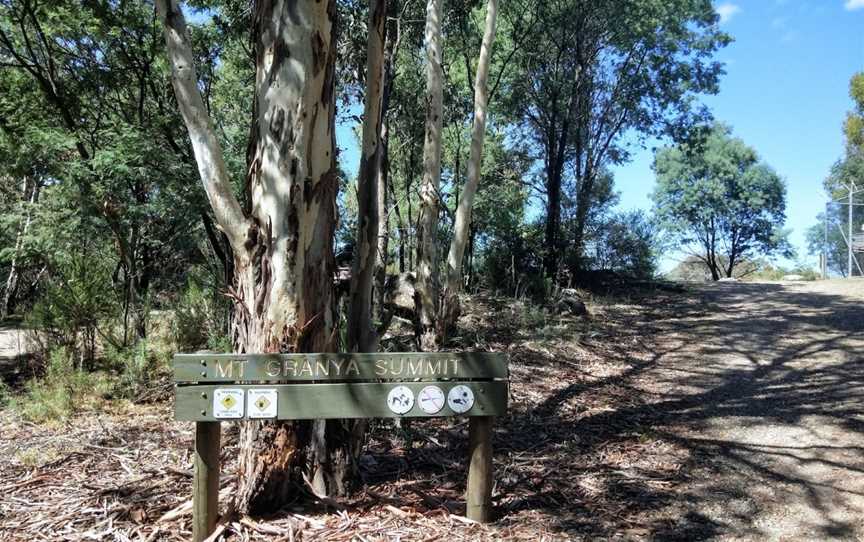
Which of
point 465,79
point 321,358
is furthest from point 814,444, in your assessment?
point 465,79

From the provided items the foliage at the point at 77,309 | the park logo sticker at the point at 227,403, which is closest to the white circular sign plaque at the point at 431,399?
the park logo sticker at the point at 227,403

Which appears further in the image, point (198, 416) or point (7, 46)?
point (7, 46)

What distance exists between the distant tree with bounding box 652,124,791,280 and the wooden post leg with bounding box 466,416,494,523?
109 ft

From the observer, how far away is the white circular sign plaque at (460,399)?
348cm

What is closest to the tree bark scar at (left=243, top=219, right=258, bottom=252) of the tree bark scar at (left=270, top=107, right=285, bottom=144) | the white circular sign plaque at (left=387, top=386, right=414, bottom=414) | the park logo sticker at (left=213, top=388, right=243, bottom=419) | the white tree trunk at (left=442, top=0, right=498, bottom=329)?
the tree bark scar at (left=270, top=107, right=285, bottom=144)

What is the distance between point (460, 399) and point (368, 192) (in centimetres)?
175

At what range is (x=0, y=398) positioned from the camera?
275 inches

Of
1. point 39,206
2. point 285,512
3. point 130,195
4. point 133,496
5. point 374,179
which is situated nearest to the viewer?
point 285,512

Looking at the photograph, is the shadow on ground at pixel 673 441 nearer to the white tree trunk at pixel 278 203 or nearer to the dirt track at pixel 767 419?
the dirt track at pixel 767 419

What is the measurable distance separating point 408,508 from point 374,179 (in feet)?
7.57

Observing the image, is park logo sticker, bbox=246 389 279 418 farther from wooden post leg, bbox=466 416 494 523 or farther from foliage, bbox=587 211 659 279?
foliage, bbox=587 211 659 279

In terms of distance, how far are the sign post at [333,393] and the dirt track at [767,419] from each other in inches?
54.2

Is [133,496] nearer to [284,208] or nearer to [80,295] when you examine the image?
[284,208]

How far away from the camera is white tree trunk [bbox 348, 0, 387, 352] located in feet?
14.5
